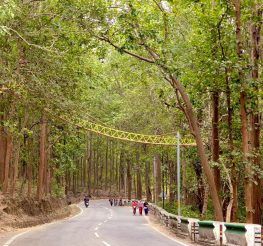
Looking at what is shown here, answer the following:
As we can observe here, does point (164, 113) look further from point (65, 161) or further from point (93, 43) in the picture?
point (93, 43)

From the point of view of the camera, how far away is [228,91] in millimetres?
19078

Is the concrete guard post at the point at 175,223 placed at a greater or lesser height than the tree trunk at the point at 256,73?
lesser

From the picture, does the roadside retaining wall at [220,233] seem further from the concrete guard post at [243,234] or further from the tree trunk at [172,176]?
the tree trunk at [172,176]

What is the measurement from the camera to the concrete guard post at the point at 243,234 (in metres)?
13.6

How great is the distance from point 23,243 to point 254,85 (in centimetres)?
1020

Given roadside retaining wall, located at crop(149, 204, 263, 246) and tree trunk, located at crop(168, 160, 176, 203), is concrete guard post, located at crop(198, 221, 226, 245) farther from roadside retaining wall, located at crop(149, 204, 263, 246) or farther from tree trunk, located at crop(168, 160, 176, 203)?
tree trunk, located at crop(168, 160, 176, 203)

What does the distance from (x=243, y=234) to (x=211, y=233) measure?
305 cm

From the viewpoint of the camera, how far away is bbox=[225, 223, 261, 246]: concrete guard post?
13.6m

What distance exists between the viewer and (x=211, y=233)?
1722 cm

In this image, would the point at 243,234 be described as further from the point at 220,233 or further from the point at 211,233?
the point at 211,233

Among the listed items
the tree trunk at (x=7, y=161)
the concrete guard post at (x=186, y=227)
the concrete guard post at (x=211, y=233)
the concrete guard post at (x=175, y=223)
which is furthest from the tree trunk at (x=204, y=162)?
the tree trunk at (x=7, y=161)

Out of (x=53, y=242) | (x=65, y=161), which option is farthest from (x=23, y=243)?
(x=65, y=161)

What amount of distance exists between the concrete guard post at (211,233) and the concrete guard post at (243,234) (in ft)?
1.37

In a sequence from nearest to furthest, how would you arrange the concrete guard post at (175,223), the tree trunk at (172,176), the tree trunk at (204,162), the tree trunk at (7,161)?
1. the tree trunk at (204,162)
2. the concrete guard post at (175,223)
3. the tree trunk at (7,161)
4. the tree trunk at (172,176)
